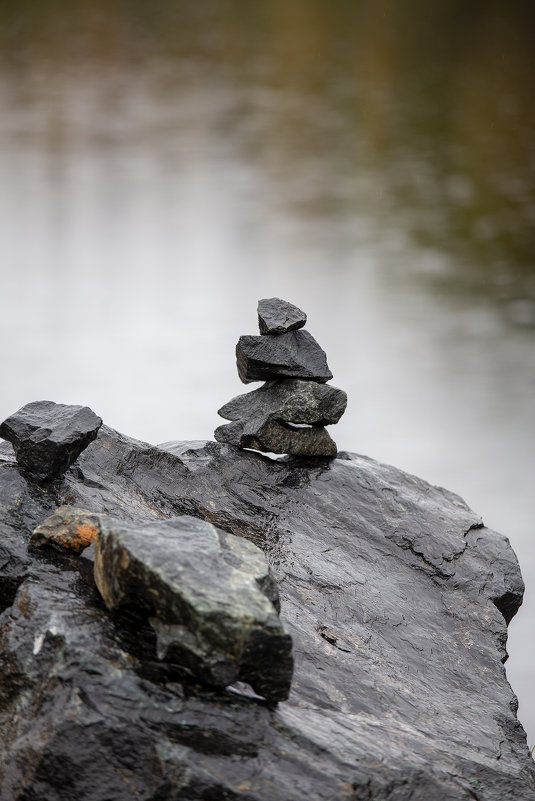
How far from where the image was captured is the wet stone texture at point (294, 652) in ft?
7.80

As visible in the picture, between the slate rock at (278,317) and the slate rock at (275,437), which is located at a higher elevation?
the slate rock at (278,317)

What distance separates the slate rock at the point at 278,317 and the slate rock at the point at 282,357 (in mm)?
53

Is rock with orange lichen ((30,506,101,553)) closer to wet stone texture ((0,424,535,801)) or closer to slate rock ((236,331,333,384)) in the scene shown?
wet stone texture ((0,424,535,801))

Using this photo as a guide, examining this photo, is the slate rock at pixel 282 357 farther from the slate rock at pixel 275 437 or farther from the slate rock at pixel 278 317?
the slate rock at pixel 275 437

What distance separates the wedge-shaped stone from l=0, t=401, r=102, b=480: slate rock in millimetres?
780

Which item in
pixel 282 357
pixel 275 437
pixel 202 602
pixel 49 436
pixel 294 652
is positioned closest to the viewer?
pixel 202 602

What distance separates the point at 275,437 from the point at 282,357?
0.37m

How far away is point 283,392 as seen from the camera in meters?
4.23

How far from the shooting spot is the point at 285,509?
4.05 meters

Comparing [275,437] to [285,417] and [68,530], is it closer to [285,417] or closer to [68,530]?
[285,417]

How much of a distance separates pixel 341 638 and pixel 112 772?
1117mm

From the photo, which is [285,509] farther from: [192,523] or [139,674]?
[139,674]

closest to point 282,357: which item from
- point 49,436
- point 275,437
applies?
point 275,437

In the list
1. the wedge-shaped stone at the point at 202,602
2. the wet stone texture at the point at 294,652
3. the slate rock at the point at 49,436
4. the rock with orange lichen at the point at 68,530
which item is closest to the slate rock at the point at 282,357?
the wet stone texture at the point at 294,652
